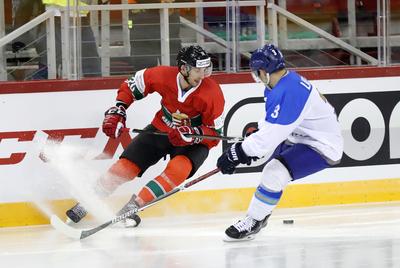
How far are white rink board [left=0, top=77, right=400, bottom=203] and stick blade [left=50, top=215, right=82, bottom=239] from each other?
44 centimetres

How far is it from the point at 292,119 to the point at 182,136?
979mm

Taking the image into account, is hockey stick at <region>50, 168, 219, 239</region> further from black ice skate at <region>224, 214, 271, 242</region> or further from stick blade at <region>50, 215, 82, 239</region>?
black ice skate at <region>224, 214, 271, 242</region>

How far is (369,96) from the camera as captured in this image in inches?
298

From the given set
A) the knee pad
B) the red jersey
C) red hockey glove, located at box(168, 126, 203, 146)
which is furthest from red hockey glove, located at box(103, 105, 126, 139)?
the knee pad

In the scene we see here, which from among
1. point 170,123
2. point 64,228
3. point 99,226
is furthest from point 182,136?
point 64,228

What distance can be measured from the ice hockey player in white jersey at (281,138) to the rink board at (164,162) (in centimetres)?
112

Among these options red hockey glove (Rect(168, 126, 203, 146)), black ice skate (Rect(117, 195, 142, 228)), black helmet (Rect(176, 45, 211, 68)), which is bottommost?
black ice skate (Rect(117, 195, 142, 228))

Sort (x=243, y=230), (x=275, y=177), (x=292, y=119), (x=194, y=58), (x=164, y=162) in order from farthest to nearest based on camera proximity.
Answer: (x=164, y=162)
(x=194, y=58)
(x=243, y=230)
(x=275, y=177)
(x=292, y=119)

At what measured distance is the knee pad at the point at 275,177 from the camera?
5.97 meters

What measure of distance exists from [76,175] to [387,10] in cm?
254

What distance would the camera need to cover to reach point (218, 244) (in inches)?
237

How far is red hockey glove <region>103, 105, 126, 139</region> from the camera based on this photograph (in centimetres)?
655

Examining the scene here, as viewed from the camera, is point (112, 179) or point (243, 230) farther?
point (112, 179)

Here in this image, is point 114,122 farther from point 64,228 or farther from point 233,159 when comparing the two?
point 233,159
